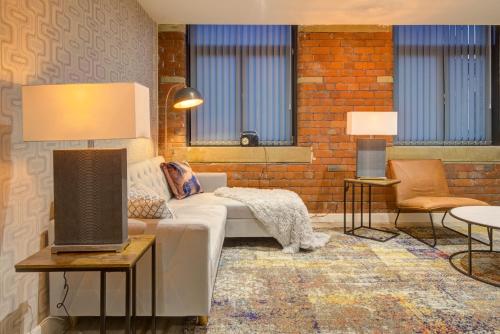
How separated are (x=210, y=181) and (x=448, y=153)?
2825mm

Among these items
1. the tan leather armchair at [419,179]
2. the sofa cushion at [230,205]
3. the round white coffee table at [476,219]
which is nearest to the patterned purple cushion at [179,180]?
the sofa cushion at [230,205]

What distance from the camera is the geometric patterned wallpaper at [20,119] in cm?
177

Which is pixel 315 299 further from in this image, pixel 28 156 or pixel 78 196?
pixel 28 156

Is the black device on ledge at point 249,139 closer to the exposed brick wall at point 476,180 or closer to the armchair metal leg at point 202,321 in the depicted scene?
the exposed brick wall at point 476,180

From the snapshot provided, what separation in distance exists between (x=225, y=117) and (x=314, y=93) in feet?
3.61

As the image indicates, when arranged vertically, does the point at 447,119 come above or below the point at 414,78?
below

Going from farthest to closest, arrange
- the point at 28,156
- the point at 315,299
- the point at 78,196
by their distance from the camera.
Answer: the point at 315,299
the point at 28,156
the point at 78,196

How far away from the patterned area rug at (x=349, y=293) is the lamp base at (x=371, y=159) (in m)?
0.87

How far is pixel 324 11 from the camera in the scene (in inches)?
166

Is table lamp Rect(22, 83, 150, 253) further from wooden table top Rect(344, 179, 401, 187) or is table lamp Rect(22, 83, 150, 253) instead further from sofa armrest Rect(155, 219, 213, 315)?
wooden table top Rect(344, 179, 401, 187)

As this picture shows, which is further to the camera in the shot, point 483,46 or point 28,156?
point 483,46

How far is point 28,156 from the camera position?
6.41ft

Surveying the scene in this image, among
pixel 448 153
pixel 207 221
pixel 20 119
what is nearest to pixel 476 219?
pixel 207 221

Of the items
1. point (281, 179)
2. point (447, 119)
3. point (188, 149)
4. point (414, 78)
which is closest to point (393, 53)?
point (414, 78)
